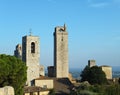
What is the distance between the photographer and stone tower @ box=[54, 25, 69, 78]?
63688mm

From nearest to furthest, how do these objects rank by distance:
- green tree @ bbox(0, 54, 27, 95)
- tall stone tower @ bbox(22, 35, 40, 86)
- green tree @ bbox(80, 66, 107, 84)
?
green tree @ bbox(0, 54, 27, 95)
tall stone tower @ bbox(22, 35, 40, 86)
green tree @ bbox(80, 66, 107, 84)

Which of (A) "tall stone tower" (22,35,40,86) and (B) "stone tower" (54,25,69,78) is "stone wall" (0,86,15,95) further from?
(B) "stone tower" (54,25,69,78)

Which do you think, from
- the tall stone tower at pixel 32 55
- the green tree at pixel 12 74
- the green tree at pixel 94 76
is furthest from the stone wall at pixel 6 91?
the green tree at pixel 94 76

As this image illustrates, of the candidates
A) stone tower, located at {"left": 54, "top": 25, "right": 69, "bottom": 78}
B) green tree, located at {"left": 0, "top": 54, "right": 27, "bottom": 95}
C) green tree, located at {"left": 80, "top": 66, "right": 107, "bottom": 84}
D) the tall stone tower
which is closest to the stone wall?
green tree, located at {"left": 0, "top": 54, "right": 27, "bottom": 95}

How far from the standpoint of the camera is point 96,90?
4797cm

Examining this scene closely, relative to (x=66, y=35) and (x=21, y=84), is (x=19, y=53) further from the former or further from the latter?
(x=21, y=84)

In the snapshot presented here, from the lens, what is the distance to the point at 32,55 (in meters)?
57.3

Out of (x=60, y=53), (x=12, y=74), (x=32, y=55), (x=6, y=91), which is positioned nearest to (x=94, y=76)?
(x=60, y=53)

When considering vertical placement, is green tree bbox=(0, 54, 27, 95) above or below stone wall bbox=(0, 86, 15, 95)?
above

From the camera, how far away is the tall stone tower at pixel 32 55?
2234 inches

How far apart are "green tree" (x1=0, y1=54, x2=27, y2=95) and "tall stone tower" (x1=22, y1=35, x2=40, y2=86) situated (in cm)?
1665

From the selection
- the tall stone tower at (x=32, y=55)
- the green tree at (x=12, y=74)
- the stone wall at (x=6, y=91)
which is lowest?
the stone wall at (x=6, y=91)

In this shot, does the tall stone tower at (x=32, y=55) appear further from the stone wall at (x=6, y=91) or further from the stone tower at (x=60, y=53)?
the stone wall at (x=6, y=91)

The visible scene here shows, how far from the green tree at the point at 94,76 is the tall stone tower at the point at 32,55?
31.9 feet
